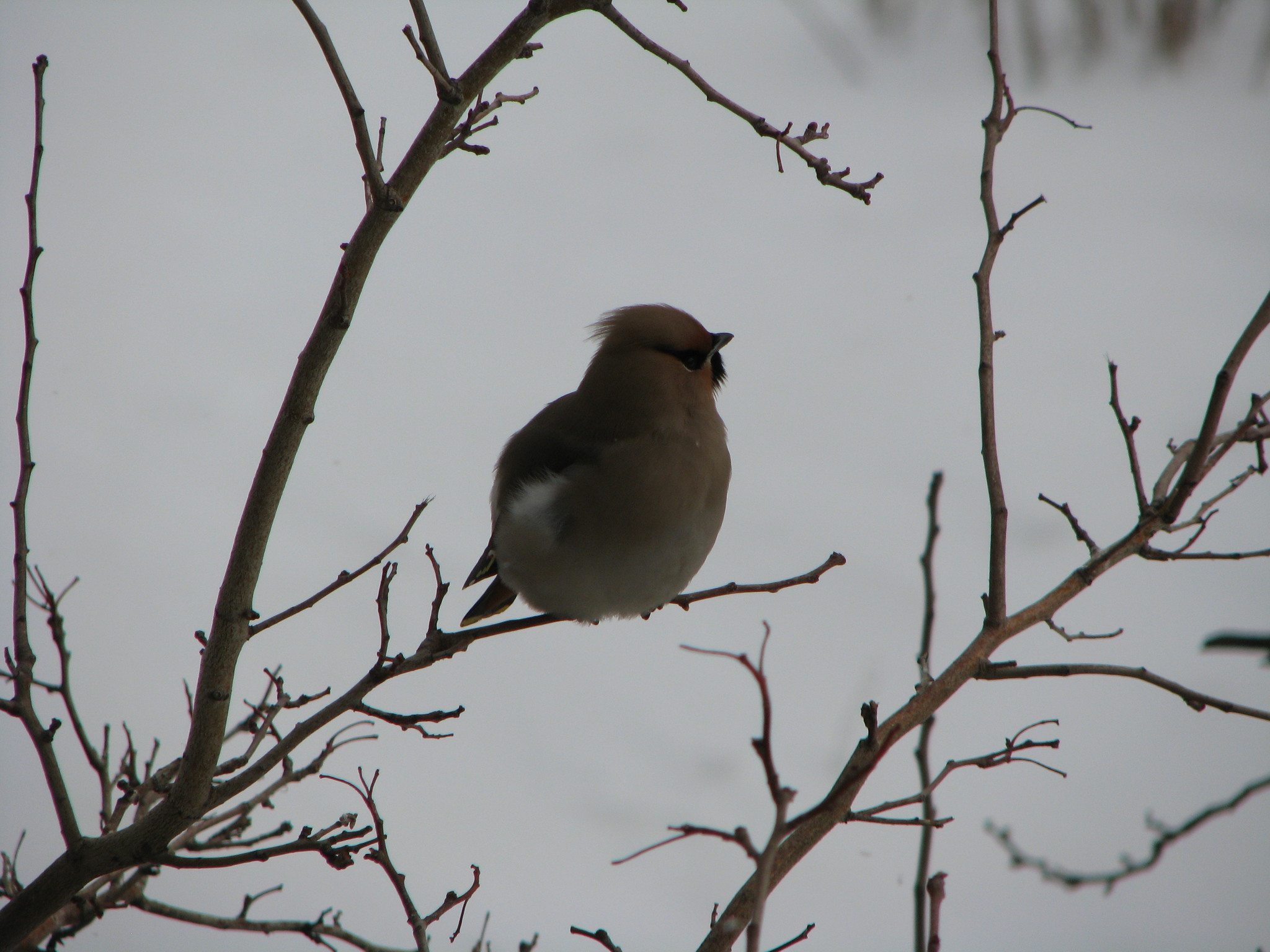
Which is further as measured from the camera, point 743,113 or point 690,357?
point 690,357

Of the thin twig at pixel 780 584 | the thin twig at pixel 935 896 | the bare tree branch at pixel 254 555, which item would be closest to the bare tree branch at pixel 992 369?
the thin twig at pixel 780 584

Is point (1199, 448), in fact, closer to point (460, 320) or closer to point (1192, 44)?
point (460, 320)

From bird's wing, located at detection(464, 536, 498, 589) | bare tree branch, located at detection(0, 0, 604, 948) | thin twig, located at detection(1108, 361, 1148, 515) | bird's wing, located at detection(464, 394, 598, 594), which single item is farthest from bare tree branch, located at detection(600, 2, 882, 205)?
bird's wing, located at detection(464, 536, 498, 589)

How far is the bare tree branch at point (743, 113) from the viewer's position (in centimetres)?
146

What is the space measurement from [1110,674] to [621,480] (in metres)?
1.03

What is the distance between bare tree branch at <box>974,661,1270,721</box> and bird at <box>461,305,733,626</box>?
2.67 feet

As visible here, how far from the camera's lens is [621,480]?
7.16 feet

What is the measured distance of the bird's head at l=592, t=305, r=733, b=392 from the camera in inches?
93.6

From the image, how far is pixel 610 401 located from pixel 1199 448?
3.95 feet

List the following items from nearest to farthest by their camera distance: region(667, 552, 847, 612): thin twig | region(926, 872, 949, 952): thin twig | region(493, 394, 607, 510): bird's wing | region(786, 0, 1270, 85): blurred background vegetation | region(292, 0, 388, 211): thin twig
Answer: region(926, 872, 949, 952): thin twig → region(292, 0, 388, 211): thin twig → region(667, 552, 847, 612): thin twig → region(493, 394, 607, 510): bird's wing → region(786, 0, 1270, 85): blurred background vegetation

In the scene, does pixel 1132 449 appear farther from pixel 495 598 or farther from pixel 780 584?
pixel 495 598

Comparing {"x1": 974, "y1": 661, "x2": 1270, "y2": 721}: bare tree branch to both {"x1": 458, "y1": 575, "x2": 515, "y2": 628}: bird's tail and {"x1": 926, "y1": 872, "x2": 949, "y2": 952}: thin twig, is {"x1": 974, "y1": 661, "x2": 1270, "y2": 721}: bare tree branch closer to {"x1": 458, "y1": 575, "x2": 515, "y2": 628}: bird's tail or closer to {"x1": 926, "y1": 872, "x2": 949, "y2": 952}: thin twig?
{"x1": 926, "y1": 872, "x2": 949, "y2": 952}: thin twig

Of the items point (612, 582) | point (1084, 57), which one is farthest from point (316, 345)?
point (1084, 57)

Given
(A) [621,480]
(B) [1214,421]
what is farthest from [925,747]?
(A) [621,480]
